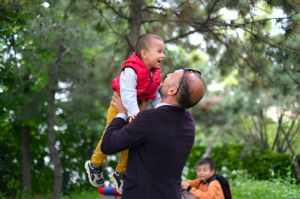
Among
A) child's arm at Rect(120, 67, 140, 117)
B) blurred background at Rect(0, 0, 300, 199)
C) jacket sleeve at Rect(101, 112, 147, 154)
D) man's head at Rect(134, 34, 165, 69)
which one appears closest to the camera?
jacket sleeve at Rect(101, 112, 147, 154)

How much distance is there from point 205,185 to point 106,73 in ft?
11.2

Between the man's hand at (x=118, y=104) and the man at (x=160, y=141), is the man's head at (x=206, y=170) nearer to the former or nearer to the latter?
the man's hand at (x=118, y=104)

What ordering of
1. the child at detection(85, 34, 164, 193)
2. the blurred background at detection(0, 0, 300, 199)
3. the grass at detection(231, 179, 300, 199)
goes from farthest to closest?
the grass at detection(231, 179, 300, 199)
the blurred background at detection(0, 0, 300, 199)
the child at detection(85, 34, 164, 193)

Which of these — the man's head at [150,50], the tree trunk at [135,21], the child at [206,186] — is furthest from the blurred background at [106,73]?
the man's head at [150,50]

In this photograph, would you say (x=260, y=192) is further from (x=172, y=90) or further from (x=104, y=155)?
(x=172, y=90)

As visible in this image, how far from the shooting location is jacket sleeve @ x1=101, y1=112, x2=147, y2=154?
293 centimetres

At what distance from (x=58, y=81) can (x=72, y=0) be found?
1.85 m

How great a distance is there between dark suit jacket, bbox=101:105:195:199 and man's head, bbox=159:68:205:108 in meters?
0.05

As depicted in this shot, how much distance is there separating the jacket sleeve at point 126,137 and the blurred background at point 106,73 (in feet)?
8.72

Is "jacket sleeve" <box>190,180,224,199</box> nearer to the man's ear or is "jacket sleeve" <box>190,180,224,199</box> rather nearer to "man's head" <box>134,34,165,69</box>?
"man's head" <box>134,34,165,69</box>

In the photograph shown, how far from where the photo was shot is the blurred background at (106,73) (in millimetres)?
6051

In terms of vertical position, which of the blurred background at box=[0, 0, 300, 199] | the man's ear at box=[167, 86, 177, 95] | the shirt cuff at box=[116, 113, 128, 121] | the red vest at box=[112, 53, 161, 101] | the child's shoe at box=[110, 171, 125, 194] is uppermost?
the blurred background at box=[0, 0, 300, 199]

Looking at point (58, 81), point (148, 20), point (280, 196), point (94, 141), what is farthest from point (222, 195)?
point (94, 141)

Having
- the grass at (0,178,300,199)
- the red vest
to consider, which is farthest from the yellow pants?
the grass at (0,178,300,199)
